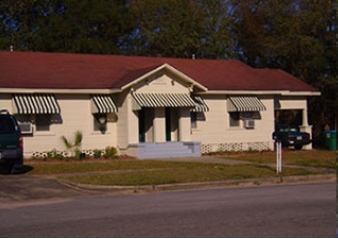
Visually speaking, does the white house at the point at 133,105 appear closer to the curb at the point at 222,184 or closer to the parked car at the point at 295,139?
the parked car at the point at 295,139

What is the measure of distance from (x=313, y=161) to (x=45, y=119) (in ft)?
36.5

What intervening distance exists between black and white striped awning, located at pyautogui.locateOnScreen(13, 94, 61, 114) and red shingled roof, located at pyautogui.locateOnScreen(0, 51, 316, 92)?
453 mm

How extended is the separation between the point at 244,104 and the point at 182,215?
18469 millimetres

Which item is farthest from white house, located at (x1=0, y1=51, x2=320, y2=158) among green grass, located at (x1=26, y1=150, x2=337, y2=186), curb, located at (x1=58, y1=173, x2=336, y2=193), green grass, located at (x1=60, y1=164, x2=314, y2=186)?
curb, located at (x1=58, y1=173, x2=336, y2=193)

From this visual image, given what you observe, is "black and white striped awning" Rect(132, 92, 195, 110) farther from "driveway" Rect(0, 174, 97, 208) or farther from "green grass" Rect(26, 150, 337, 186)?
"driveway" Rect(0, 174, 97, 208)

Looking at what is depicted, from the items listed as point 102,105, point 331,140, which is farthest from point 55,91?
point 331,140

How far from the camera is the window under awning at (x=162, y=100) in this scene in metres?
25.3

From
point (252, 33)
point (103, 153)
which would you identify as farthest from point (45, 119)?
point (252, 33)

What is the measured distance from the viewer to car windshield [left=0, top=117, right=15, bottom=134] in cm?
1790

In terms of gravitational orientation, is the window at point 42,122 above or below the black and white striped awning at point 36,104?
below

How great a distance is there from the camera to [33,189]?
1575cm

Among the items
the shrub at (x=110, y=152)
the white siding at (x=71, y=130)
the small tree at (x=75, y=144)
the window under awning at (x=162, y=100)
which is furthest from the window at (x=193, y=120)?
the small tree at (x=75, y=144)

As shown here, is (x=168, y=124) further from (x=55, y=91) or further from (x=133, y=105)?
(x=55, y=91)

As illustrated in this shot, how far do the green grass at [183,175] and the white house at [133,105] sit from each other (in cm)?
622
